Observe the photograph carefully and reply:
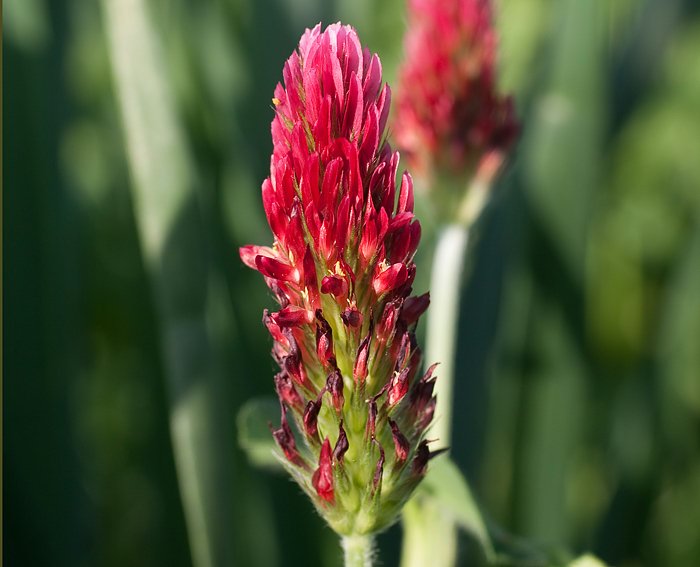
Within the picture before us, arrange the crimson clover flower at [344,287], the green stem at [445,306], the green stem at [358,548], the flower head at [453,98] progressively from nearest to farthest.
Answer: the crimson clover flower at [344,287] < the green stem at [358,548] < the green stem at [445,306] < the flower head at [453,98]

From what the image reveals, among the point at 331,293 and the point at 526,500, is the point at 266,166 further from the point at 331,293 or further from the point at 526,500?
the point at 331,293

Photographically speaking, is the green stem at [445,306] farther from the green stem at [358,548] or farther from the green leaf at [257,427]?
the green stem at [358,548]

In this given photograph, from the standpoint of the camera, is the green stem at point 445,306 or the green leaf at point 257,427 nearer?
the green leaf at point 257,427

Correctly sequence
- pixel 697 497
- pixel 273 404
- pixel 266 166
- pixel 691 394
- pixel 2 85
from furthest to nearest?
pixel 691 394
pixel 697 497
pixel 266 166
pixel 2 85
pixel 273 404

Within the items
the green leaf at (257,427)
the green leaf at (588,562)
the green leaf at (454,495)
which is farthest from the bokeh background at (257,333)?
the green leaf at (588,562)

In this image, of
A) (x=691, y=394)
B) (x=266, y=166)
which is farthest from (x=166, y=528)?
(x=691, y=394)

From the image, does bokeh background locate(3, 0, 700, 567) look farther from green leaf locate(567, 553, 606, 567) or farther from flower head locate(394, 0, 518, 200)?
green leaf locate(567, 553, 606, 567)
